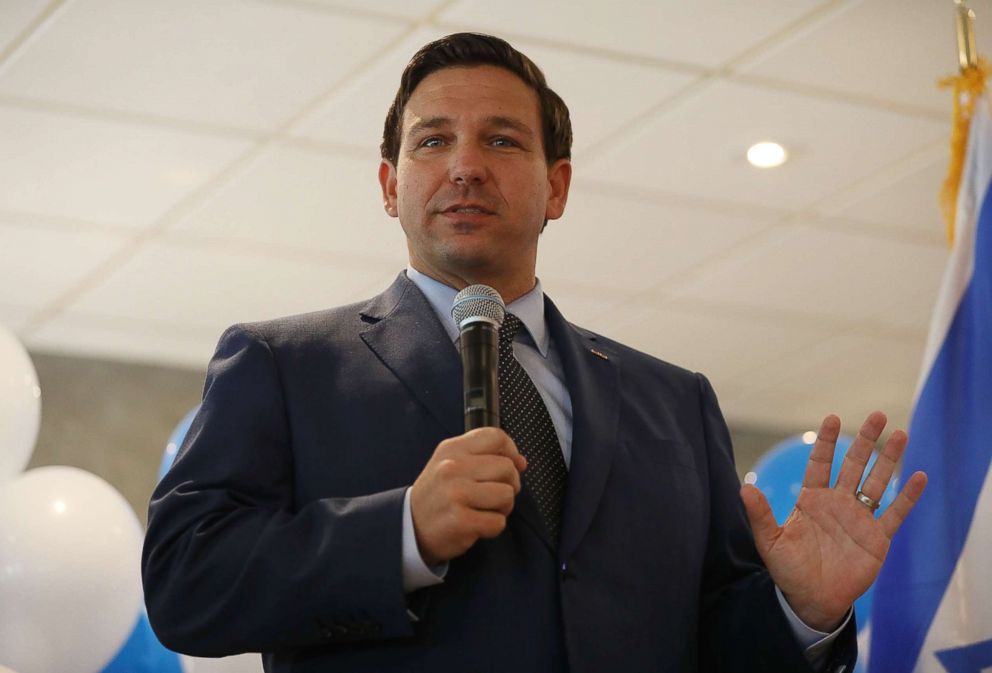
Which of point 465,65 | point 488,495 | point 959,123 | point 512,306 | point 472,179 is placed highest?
point 959,123

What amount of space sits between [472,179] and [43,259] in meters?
3.70

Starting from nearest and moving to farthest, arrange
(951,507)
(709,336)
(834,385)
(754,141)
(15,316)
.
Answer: (951,507) < (754,141) < (15,316) < (709,336) < (834,385)

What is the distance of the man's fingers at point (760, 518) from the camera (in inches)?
71.5

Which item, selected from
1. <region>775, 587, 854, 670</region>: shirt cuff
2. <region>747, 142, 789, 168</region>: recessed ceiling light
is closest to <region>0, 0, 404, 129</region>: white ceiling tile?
<region>747, 142, 789, 168</region>: recessed ceiling light

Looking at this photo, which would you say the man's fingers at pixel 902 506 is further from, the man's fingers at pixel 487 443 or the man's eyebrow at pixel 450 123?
the man's eyebrow at pixel 450 123

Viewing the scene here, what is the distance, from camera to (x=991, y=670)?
2271 millimetres

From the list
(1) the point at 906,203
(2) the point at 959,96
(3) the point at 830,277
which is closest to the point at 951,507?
(2) the point at 959,96

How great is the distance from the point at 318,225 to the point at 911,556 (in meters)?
2.95

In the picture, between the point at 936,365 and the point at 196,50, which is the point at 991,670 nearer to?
the point at 936,365

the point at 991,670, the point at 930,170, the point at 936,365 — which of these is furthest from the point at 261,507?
the point at 930,170

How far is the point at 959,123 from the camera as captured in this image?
9.22ft

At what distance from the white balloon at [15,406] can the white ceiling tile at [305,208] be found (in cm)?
143

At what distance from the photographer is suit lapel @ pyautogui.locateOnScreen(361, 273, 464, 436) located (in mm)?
1788

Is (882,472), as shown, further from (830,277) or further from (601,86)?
(830,277)
